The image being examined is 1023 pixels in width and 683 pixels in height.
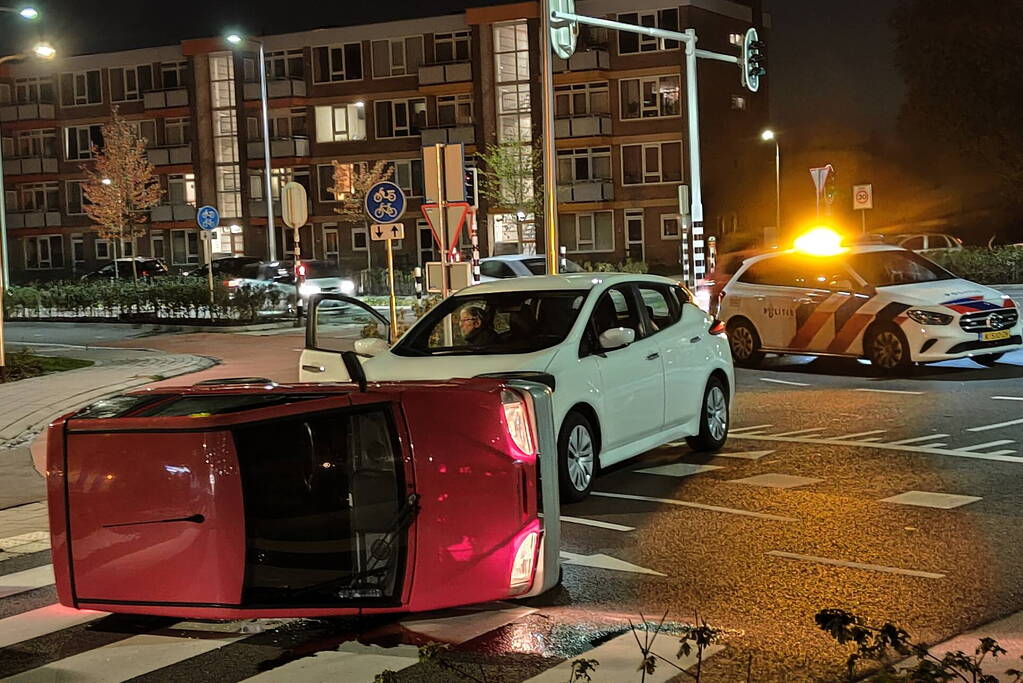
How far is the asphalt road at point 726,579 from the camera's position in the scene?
19.2ft

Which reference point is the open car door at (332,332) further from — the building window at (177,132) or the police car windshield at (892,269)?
the building window at (177,132)

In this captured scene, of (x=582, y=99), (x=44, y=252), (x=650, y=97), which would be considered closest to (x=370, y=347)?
(x=650, y=97)

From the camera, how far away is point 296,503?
618cm

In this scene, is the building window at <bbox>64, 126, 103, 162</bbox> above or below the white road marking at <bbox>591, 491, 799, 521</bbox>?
above

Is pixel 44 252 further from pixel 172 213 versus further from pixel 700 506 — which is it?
pixel 700 506

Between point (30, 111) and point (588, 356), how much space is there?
232 feet

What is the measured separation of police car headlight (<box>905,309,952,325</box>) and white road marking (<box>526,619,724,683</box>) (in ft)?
38.3

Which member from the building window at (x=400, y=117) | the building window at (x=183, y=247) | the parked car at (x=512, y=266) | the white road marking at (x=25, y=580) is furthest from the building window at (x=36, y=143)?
the white road marking at (x=25, y=580)

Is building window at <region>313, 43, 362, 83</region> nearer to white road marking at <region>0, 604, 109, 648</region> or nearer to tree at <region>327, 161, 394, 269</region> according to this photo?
tree at <region>327, 161, 394, 269</region>

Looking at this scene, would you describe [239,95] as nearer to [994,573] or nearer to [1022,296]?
[1022,296]

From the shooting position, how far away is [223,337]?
29562 mm

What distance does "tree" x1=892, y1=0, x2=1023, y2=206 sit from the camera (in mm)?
49594

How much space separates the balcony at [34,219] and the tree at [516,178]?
2734cm

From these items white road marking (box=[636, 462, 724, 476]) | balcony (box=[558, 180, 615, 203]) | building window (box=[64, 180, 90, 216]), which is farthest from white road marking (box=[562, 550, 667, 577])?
building window (box=[64, 180, 90, 216])
